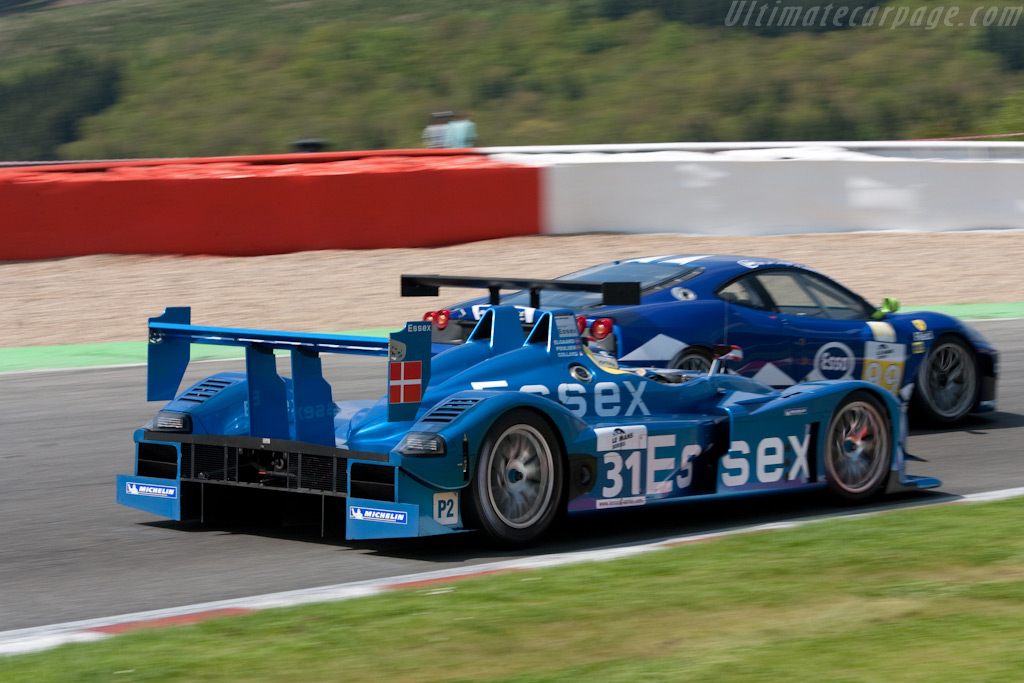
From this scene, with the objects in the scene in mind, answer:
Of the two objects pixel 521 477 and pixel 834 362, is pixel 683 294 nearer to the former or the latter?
pixel 834 362

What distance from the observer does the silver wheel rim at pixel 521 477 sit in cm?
595

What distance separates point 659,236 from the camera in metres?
18.6

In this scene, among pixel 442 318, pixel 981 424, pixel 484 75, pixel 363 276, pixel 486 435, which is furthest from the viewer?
pixel 484 75

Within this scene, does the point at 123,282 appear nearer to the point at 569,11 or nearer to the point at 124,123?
the point at 124,123

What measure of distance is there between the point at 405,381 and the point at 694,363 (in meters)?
3.24

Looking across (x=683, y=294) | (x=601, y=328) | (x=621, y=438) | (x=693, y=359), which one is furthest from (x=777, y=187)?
(x=621, y=438)

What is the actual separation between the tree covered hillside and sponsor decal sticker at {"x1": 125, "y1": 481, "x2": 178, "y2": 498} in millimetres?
20812

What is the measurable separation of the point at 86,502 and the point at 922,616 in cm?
441

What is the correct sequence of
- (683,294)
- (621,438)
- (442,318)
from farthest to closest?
(683,294)
(442,318)
(621,438)

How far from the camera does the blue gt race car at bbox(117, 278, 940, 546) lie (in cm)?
583

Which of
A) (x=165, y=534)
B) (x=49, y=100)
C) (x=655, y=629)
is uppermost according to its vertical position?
(x=49, y=100)

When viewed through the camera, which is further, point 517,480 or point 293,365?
point 293,365

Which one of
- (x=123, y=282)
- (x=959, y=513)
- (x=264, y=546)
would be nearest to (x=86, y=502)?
(x=264, y=546)

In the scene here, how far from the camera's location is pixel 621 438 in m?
6.32
